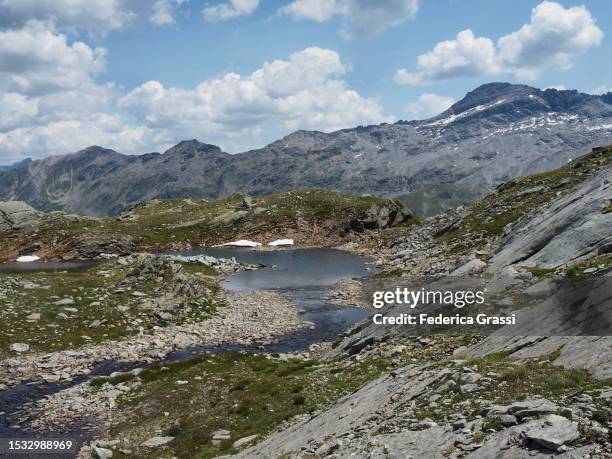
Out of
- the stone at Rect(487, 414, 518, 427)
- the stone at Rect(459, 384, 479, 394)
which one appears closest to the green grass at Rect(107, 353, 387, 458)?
the stone at Rect(459, 384, 479, 394)

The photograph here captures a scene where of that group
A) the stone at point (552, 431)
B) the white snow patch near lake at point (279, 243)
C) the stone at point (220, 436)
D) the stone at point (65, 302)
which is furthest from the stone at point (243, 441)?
the white snow patch near lake at point (279, 243)

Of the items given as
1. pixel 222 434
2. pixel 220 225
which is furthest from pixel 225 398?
pixel 220 225

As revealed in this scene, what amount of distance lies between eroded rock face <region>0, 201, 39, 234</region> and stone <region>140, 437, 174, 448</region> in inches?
4189

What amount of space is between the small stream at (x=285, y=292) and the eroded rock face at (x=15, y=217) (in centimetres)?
2253

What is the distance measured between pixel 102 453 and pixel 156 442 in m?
2.41

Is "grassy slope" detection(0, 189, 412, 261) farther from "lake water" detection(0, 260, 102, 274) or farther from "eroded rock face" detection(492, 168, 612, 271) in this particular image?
"eroded rock face" detection(492, 168, 612, 271)

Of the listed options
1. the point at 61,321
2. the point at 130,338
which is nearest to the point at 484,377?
the point at 130,338

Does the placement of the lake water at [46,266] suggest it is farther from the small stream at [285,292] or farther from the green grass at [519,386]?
the green grass at [519,386]

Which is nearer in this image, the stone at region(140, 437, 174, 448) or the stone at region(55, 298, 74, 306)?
the stone at region(140, 437, 174, 448)

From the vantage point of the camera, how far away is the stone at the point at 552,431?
9.81m

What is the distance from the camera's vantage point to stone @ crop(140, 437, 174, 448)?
22.4 meters

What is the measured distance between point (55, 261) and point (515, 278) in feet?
311

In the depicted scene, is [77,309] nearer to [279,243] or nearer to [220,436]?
[220,436]

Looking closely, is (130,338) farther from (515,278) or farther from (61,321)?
(515,278)
